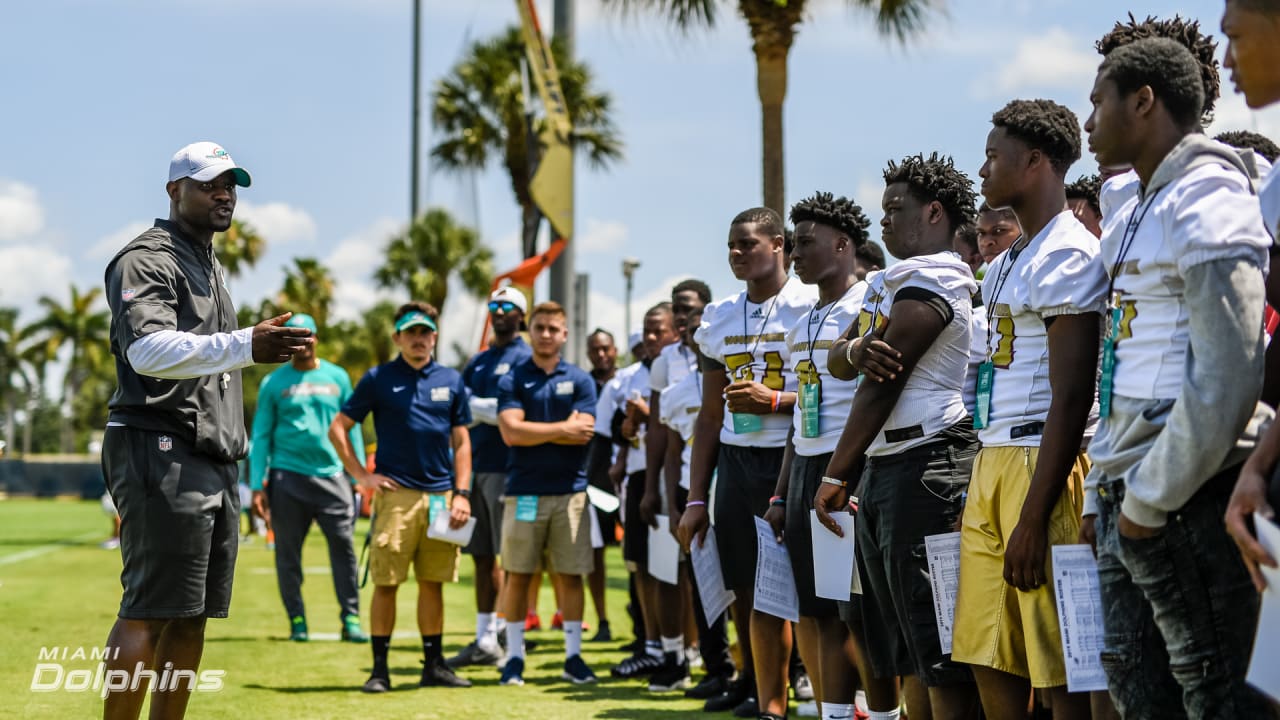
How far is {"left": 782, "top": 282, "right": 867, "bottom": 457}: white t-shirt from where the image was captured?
5.34 meters

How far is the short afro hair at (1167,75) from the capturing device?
3.10m

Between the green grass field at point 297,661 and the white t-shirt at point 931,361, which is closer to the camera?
the white t-shirt at point 931,361

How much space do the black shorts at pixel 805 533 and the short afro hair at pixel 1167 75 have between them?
2.47 m

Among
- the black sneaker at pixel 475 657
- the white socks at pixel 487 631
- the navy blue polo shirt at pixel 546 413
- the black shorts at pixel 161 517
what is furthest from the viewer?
the white socks at pixel 487 631

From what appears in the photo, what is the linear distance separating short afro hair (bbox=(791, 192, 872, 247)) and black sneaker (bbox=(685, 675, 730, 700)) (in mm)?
3199

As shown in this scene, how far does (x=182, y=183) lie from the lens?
17.5 feet

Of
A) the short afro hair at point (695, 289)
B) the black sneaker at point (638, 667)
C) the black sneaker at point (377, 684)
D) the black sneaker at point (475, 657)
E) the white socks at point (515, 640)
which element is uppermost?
the short afro hair at point (695, 289)

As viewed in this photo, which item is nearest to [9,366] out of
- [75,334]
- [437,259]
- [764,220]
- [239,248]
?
[75,334]

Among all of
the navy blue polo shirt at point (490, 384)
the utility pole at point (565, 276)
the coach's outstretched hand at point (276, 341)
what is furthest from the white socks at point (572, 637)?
the utility pole at point (565, 276)

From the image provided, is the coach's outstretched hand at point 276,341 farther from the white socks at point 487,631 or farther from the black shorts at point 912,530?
the white socks at point 487,631

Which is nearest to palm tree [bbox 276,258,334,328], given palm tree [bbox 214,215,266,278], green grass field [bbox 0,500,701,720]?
palm tree [bbox 214,215,266,278]

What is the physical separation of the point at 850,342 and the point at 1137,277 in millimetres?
1761

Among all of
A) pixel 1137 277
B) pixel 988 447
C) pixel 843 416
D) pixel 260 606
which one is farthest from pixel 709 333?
pixel 260 606

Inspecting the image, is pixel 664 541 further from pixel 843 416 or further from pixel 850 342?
pixel 850 342
